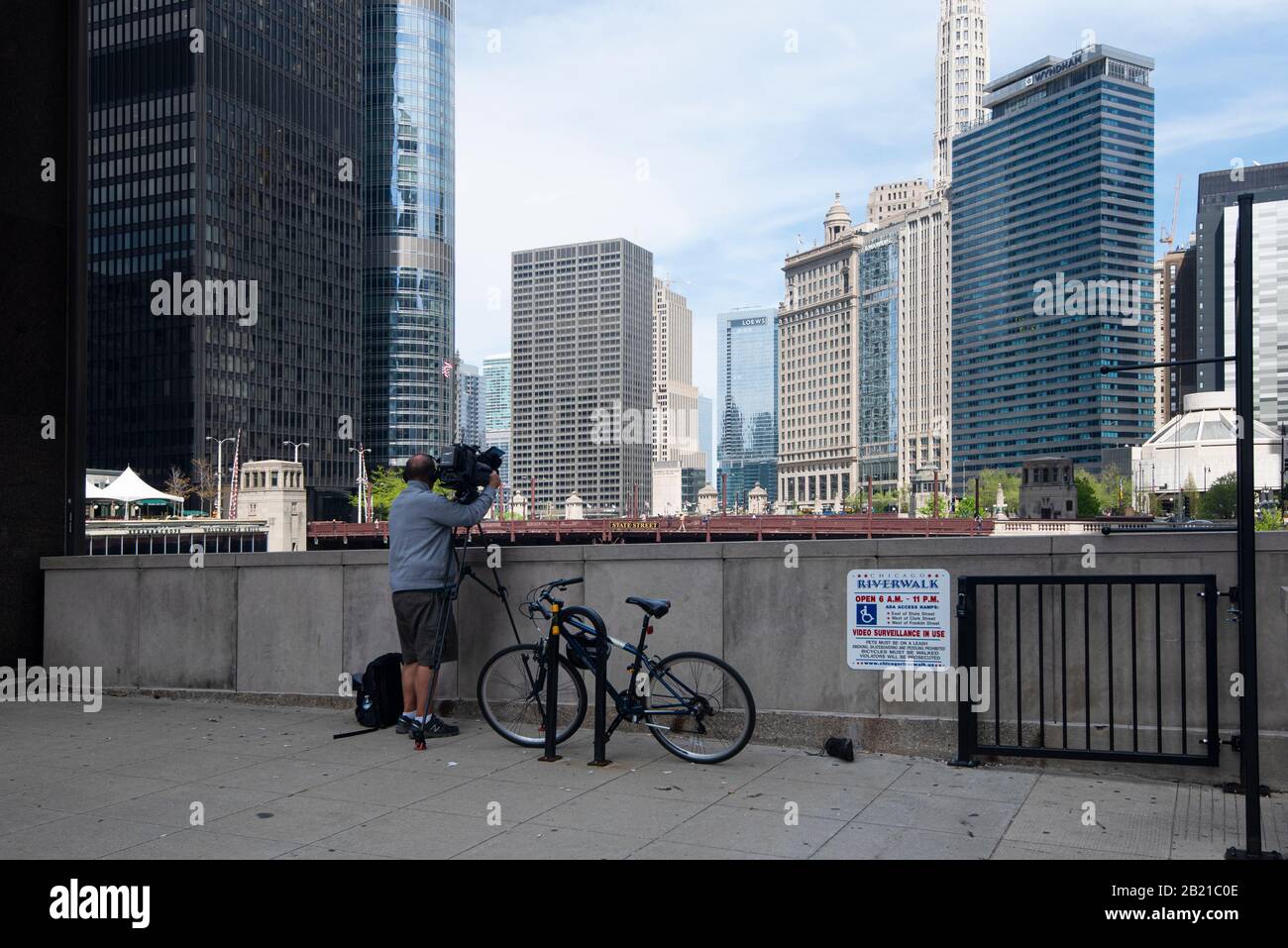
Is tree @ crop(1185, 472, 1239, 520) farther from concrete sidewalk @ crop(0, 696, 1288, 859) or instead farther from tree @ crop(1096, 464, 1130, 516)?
concrete sidewalk @ crop(0, 696, 1288, 859)

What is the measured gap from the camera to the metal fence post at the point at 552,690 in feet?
23.8

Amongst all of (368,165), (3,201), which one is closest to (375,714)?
(3,201)

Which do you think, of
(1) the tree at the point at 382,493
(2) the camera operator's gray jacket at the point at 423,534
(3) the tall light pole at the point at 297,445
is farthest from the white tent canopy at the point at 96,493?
(1) the tree at the point at 382,493

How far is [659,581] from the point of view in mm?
8141

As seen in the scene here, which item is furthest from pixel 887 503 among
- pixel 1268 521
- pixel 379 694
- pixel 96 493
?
pixel 379 694

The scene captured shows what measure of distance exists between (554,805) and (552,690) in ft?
4.48

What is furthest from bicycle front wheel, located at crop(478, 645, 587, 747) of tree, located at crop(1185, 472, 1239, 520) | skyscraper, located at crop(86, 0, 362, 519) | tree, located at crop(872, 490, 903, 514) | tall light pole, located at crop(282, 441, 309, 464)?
tree, located at crop(872, 490, 903, 514)

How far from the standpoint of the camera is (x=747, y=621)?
786 cm

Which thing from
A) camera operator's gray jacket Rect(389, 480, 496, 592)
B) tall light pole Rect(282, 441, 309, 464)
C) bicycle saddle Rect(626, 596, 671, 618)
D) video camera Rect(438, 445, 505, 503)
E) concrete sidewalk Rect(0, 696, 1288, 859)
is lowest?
concrete sidewalk Rect(0, 696, 1288, 859)

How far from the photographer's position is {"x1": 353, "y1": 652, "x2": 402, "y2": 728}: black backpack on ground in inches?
328

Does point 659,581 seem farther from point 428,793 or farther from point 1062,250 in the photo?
point 1062,250

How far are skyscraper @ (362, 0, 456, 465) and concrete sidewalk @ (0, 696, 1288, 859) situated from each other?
451 feet

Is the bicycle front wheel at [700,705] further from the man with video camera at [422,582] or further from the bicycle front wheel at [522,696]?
the man with video camera at [422,582]
